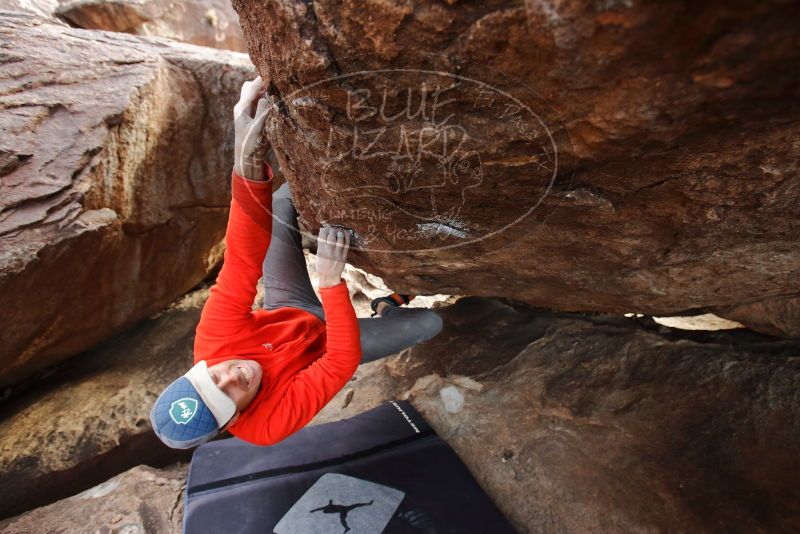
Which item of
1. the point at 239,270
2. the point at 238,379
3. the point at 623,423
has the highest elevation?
the point at 239,270

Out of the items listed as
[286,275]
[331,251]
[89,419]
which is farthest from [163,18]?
[331,251]

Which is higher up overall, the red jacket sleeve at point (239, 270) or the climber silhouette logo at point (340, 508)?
the red jacket sleeve at point (239, 270)

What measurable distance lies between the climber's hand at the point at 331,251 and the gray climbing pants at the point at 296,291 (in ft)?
1.75

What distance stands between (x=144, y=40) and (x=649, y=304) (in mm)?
3415

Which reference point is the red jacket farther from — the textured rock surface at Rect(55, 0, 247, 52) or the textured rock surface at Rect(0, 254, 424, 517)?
the textured rock surface at Rect(55, 0, 247, 52)

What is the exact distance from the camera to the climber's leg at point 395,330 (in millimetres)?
2623

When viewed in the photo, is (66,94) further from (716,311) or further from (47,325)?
(716,311)

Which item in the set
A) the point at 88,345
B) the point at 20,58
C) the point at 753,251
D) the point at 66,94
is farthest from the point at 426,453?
the point at 20,58

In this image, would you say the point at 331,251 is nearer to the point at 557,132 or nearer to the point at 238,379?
the point at 238,379

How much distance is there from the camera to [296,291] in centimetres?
244

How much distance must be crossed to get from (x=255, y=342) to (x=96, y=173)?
131 cm

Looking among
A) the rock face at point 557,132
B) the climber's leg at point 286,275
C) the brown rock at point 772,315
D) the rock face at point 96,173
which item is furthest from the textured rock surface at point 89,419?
the brown rock at point 772,315

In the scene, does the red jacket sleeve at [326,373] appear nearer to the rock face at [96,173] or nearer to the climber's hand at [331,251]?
the climber's hand at [331,251]

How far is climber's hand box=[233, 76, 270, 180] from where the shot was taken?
157 cm
